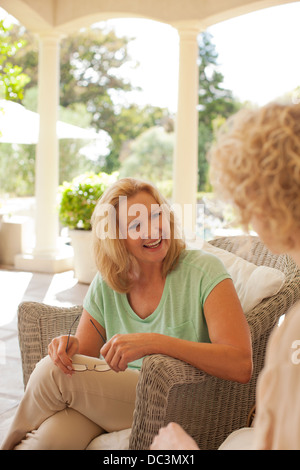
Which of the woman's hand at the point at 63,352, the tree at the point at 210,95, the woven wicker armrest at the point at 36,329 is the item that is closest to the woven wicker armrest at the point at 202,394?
the woman's hand at the point at 63,352

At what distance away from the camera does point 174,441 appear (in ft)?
3.40

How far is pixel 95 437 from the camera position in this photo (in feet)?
5.41

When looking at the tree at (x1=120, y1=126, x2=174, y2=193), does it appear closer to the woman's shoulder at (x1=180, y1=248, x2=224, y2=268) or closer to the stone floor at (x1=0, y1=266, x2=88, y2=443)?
the stone floor at (x1=0, y1=266, x2=88, y2=443)

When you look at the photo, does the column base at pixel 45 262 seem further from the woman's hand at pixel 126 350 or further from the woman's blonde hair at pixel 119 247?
the woman's hand at pixel 126 350

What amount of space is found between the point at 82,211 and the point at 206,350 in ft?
13.1

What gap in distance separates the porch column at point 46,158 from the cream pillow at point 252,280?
4166 millimetres

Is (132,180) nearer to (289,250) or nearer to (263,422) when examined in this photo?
(289,250)

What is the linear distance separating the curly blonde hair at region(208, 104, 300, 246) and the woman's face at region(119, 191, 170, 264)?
0.85 metres

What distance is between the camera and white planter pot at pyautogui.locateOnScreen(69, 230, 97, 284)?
550 cm

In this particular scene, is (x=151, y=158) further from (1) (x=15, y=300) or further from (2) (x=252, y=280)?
(2) (x=252, y=280)

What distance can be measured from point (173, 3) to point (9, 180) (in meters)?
10.9

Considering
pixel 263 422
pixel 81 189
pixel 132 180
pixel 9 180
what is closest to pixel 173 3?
pixel 81 189

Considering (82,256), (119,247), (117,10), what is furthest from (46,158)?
(119,247)

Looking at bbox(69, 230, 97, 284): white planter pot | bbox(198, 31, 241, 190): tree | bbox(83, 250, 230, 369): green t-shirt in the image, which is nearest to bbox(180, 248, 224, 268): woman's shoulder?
bbox(83, 250, 230, 369): green t-shirt
